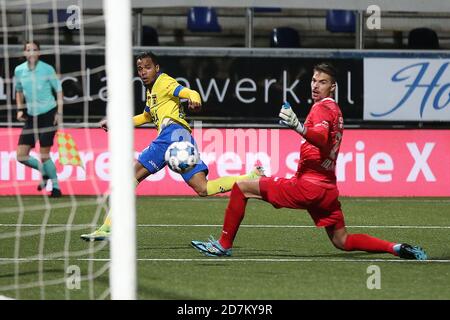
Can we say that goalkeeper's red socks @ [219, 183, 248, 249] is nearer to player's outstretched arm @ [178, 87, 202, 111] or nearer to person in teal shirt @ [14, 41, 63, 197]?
player's outstretched arm @ [178, 87, 202, 111]

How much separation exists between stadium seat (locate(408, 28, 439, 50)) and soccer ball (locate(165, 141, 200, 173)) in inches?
387

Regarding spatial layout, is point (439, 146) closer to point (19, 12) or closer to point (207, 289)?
point (19, 12)

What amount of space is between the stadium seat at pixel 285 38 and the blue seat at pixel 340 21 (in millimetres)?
1270

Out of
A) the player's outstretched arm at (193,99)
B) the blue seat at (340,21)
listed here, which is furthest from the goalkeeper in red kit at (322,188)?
the blue seat at (340,21)

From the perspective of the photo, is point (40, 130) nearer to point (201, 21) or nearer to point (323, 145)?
point (201, 21)

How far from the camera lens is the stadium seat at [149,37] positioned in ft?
71.1

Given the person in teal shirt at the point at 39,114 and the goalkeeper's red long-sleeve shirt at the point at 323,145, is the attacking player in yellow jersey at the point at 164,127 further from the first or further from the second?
the person in teal shirt at the point at 39,114

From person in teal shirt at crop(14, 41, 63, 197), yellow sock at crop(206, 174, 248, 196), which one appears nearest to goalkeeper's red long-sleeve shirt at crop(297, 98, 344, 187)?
yellow sock at crop(206, 174, 248, 196)

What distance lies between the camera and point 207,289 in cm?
880

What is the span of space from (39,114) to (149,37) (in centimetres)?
362

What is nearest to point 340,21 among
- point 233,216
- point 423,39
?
point 423,39
